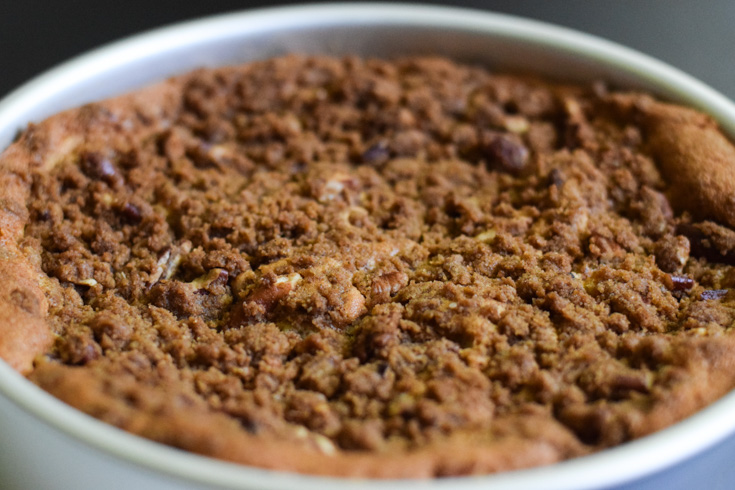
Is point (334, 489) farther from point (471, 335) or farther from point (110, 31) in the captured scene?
point (110, 31)

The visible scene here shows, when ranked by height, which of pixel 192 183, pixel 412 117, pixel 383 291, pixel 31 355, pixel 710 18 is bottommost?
pixel 31 355

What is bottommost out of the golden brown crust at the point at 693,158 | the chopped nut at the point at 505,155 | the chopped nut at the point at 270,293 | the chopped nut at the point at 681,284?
the chopped nut at the point at 270,293

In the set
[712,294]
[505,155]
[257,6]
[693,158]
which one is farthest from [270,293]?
[257,6]

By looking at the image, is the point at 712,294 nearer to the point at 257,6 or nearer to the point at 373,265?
the point at 373,265

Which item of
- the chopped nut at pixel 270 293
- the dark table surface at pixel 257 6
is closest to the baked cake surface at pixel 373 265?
the chopped nut at pixel 270 293

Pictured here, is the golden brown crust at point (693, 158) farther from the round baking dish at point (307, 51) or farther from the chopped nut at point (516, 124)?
the chopped nut at point (516, 124)

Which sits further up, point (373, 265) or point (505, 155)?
point (505, 155)

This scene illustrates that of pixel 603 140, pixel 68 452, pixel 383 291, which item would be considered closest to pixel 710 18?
pixel 603 140
